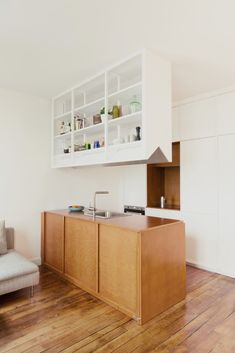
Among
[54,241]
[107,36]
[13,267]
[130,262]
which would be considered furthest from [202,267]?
[107,36]

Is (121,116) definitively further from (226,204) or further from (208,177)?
(226,204)

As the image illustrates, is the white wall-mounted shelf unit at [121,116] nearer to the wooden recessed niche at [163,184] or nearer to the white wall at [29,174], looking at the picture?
the white wall at [29,174]

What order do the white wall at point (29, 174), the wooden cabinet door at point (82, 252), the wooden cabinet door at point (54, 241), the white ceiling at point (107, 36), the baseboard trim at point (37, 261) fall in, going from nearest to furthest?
1. the white ceiling at point (107, 36)
2. the wooden cabinet door at point (82, 252)
3. the wooden cabinet door at point (54, 241)
4. the white wall at point (29, 174)
5. the baseboard trim at point (37, 261)

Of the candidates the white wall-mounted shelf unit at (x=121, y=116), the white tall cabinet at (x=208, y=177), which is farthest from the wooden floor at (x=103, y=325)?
the white wall-mounted shelf unit at (x=121, y=116)

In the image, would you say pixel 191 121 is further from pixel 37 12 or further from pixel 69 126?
pixel 37 12

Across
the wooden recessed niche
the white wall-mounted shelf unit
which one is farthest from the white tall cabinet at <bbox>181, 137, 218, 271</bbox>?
the white wall-mounted shelf unit

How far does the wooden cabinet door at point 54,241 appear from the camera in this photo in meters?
3.19

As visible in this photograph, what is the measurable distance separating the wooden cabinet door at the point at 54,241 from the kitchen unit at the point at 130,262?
0.21 metres

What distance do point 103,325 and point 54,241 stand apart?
1492mm

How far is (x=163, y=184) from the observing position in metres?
4.57

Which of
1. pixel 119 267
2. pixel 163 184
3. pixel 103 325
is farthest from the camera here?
pixel 163 184

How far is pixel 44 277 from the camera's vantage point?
316 centimetres

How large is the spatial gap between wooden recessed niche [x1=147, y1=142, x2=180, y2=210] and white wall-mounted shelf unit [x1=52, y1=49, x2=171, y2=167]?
1346mm

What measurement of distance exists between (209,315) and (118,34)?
8.99 ft
